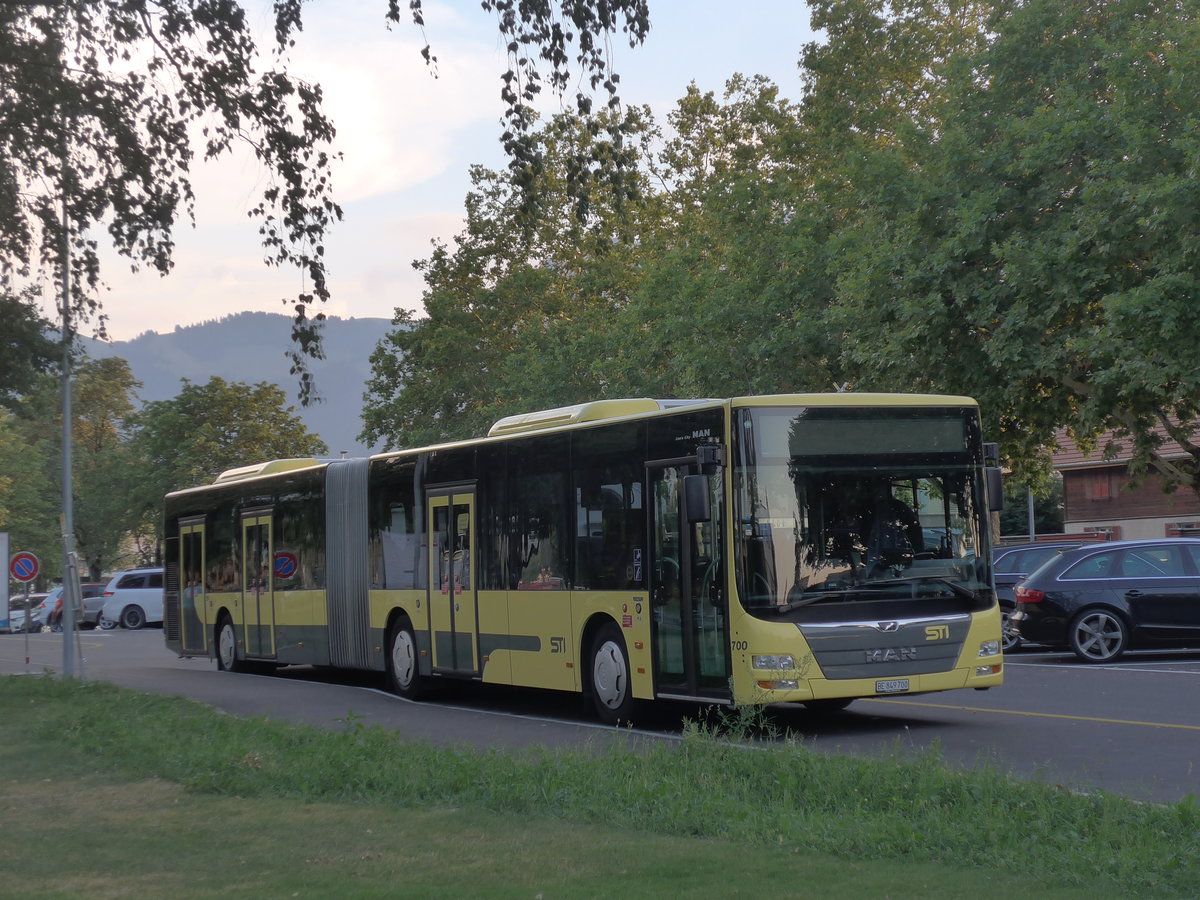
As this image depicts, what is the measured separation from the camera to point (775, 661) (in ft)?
43.3

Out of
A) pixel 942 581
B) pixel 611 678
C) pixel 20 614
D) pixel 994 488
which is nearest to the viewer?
pixel 942 581

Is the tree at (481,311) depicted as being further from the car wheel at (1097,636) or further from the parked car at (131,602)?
the car wheel at (1097,636)

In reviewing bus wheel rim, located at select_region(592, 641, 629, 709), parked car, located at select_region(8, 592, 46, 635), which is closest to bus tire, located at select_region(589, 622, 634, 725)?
bus wheel rim, located at select_region(592, 641, 629, 709)

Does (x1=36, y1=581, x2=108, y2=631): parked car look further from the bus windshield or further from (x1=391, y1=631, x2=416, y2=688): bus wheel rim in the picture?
the bus windshield

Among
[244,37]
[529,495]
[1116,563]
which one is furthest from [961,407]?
[1116,563]

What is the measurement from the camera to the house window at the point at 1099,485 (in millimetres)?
51219

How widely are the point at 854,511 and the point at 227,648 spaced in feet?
50.1

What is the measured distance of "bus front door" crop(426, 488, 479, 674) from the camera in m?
18.0

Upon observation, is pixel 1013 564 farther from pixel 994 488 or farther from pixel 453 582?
pixel 994 488

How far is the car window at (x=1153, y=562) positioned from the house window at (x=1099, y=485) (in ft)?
99.6

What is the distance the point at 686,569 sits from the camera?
1405 centimetres

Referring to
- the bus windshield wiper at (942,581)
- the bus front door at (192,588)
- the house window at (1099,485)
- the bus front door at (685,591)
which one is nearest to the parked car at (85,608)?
the bus front door at (192,588)

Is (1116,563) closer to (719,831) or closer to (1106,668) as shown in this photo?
(1106,668)

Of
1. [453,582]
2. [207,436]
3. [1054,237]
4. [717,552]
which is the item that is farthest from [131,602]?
[717,552]
